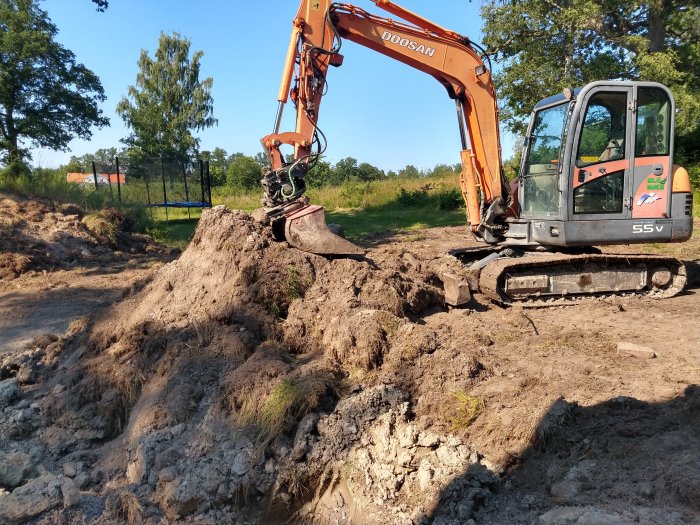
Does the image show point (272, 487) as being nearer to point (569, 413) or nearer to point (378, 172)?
point (569, 413)

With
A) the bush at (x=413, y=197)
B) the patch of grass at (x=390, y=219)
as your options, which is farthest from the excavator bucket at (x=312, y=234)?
the bush at (x=413, y=197)

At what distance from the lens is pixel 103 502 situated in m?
3.23

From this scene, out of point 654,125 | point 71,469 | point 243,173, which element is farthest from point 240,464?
point 243,173

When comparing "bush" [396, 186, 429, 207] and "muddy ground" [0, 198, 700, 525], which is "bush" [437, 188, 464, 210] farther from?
"muddy ground" [0, 198, 700, 525]

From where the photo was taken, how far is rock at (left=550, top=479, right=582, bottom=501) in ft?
9.10

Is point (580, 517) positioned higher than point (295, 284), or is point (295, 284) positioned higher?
point (295, 284)

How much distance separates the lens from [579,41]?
14945 millimetres

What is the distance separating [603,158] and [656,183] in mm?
733

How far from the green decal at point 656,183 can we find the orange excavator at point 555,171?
12 millimetres

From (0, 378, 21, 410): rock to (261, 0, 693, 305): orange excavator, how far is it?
2914 millimetres

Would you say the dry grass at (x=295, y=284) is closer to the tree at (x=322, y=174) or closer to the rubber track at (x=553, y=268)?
the rubber track at (x=553, y=268)

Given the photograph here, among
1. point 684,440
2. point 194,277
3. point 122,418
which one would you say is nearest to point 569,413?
point 684,440

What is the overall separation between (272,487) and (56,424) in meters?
2.15

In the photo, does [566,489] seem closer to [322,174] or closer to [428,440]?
[428,440]
